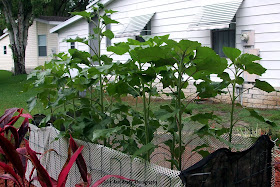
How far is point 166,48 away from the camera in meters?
1.96

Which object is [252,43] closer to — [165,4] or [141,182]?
[165,4]

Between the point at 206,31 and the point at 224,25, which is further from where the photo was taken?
the point at 206,31

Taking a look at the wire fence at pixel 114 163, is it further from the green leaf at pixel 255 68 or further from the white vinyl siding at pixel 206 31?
the white vinyl siding at pixel 206 31

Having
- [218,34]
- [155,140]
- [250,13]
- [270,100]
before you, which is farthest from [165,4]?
[155,140]

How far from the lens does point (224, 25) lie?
27.1 feet

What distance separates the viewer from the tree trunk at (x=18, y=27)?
19.7m

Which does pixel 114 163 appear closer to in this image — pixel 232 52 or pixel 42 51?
pixel 232 52

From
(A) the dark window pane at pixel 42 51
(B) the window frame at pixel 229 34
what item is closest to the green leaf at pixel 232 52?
(B) the window frame at pixel 229 34

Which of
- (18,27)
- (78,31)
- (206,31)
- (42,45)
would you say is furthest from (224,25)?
(42,45)

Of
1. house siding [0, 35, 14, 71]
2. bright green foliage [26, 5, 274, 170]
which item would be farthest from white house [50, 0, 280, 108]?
house siding [0, 35, 14, 71]

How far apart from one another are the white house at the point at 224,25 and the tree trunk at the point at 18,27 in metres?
10.4

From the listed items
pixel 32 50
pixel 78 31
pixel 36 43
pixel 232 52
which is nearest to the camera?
pixel 232 52

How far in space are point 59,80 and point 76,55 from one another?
1.11 feet

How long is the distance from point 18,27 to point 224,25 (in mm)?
15364
